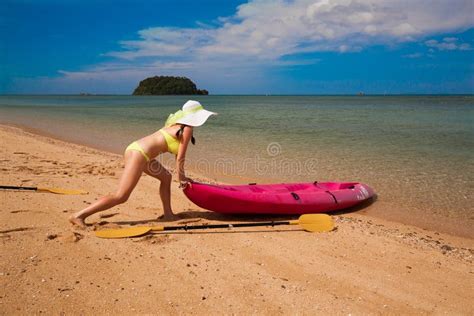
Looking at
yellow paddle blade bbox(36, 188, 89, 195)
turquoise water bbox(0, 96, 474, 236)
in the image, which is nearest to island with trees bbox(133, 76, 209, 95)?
turquoise water bbox(0, 96, 474, 236)

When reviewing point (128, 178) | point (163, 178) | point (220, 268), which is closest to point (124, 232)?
point (128, 178)

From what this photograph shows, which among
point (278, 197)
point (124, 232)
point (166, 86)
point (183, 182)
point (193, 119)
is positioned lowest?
point (124, 232)

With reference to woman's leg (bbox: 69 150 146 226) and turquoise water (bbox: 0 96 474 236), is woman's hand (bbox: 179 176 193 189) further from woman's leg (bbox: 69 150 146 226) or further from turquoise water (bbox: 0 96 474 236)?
turquoise water (bbox: 0 96 474 236)

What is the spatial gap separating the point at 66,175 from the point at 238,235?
438 cm

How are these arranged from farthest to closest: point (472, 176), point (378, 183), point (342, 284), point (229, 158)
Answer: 1. point (229, 158)
2. point (472, 176)
3. point (378, 183)
4. point (342, 284)

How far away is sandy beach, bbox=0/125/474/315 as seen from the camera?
296cm

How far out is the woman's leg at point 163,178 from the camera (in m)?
4.59

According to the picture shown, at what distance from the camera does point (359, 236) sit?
4.73 metres

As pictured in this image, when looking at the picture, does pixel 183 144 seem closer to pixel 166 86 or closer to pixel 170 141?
pixel 170 141

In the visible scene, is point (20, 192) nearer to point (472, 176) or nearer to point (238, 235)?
point (238, 235)

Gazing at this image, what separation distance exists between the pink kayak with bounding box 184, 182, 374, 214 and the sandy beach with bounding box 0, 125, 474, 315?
29 cm

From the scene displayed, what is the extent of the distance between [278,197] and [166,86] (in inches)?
5242

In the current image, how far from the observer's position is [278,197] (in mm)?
5398

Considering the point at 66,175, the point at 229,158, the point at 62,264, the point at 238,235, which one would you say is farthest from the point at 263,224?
the point at 229,158
